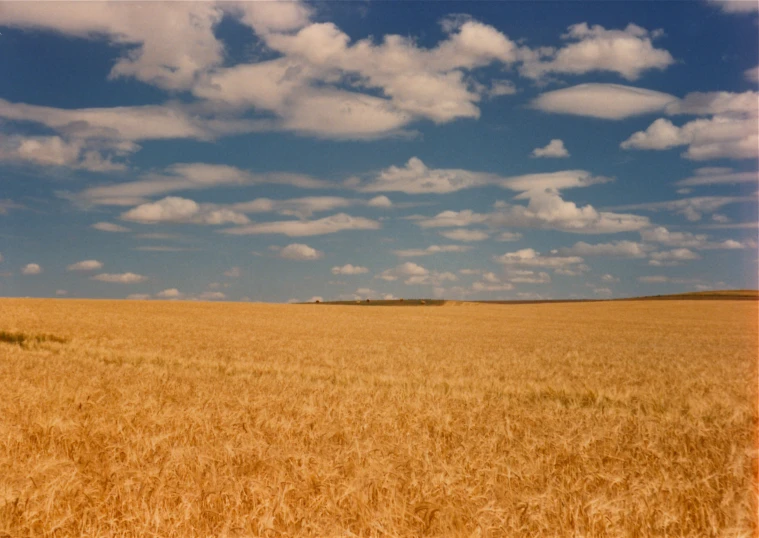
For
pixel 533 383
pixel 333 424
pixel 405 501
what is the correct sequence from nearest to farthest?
pixel 405 501 → pixel 333 424 → pixel 533 383

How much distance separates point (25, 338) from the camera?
76.1 ft

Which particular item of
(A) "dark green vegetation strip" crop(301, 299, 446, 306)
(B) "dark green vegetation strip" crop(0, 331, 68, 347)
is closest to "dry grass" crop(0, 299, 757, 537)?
(B) "dark green vegetation strip" crop(0, 331, 68, 347)

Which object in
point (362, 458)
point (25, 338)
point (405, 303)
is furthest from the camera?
point (405, 303)

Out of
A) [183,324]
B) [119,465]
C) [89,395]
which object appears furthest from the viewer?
[183,324]

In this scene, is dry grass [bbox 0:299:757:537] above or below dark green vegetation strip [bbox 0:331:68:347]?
below

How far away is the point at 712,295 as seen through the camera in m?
92.9

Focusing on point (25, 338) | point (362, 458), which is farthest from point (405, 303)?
point (362, 458)

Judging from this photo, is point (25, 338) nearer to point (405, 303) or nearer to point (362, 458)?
point (362, 458)

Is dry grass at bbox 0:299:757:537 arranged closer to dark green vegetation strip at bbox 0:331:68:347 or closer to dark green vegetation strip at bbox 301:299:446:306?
dark green vegetation strip at bbox 0:331:68:347

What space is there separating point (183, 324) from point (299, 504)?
2815 centimetres

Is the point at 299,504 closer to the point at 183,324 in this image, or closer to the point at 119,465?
the point at 119,465

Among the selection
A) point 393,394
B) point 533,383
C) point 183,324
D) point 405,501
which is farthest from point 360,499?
point 183,324

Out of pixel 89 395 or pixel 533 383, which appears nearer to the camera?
pixel 89 395

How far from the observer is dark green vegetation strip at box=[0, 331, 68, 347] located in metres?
21.9
